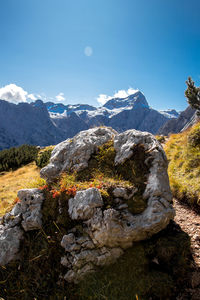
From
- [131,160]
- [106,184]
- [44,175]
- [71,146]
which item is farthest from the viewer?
[71,146]

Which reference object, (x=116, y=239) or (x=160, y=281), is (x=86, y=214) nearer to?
(x=116, y=239)

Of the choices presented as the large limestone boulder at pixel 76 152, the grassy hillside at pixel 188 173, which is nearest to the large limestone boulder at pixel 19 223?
the large limestone boulder at pixel 76 152

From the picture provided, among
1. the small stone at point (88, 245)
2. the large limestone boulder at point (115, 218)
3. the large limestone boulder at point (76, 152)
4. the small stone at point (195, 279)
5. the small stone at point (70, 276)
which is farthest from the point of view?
the large limestone boulder at point (76, 152)

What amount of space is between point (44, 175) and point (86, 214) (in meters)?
Answer: 3.34

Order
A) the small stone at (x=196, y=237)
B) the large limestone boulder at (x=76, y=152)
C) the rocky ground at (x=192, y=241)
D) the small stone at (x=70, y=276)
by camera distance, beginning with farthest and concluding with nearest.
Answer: the large limestone boulder at (x=76, y=152) < the small stone at (x=196, y=237) < the small stone at (x=70, y=276) < the rocky ground at (x=192, y=241)

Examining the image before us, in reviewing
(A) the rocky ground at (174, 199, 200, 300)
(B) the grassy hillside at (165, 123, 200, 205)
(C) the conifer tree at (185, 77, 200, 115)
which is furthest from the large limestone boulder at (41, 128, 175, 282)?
(C) the conifer tree at (185, 77, 200, 115)

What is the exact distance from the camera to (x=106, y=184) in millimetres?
5297

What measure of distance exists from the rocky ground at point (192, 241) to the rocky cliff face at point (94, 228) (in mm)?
303

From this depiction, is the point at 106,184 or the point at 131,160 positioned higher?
the point at 131,160

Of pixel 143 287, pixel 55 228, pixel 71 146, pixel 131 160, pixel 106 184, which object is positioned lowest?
pixel 143 287

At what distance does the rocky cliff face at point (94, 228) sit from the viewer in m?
3.97

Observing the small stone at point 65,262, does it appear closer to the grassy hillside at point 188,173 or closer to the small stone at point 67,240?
the small stone at point 67,240

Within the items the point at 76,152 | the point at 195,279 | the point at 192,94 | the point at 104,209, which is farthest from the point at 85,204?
the point at 192,94

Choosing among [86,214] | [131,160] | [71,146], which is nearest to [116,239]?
[86,214]
